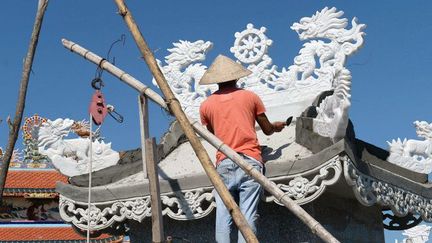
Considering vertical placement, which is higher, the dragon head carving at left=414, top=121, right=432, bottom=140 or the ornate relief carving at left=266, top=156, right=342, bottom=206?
the dragon head carving at left=414, top=121, right=432, bottom=140

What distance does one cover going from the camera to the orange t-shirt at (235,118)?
4047 millimetres

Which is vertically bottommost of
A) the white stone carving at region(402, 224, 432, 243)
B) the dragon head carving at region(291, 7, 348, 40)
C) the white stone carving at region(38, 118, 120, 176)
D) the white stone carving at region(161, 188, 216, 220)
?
the white stone carving at region(402, 224, 432, 243)

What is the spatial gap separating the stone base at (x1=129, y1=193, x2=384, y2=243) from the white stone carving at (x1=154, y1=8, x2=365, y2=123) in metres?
0.61

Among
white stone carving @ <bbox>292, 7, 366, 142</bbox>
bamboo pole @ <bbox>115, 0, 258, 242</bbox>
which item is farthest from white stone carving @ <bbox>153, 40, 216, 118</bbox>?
bamboo pole @ <bbox>115, 0, 258, 242</bbox>

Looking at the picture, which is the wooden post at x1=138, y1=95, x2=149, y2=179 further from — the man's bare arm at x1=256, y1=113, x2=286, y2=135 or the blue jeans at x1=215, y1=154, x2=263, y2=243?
the man's bare arm at x1=256, y1=113, x2=286, y2=135

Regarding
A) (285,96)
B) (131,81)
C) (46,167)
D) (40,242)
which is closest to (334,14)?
(285,96)

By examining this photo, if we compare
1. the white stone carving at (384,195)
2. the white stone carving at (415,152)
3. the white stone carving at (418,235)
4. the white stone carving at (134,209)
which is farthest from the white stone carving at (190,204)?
the white stone carving at (418,235)

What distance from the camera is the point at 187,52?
18.7 ft

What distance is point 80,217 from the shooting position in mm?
4809

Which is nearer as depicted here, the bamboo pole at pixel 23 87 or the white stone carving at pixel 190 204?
the white stone carving at pixel 190 204

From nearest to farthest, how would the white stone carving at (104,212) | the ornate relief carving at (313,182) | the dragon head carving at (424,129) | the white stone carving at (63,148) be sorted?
the ornate relief carving at (313,182)
the white stone carving at (104,212)
the white stone carving at (63,148)
the dragon head carving at (424,129)

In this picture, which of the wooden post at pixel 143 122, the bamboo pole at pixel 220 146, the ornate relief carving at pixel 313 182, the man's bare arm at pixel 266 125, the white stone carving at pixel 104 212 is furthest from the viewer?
the white stone carving at pixel 104 212

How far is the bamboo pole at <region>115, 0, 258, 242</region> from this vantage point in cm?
348

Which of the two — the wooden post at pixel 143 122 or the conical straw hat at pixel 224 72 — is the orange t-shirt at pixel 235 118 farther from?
the wooden post at pixel 143 122
